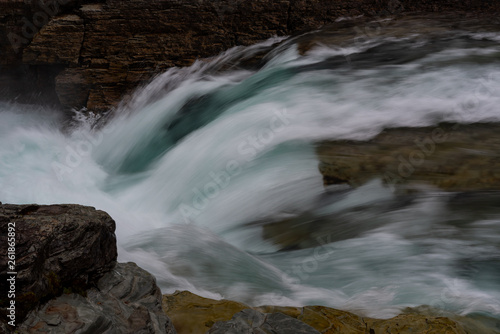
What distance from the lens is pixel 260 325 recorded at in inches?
114

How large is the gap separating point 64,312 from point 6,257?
0.41 meters

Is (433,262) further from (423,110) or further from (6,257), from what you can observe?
(6,257)

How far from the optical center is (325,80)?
6770mm

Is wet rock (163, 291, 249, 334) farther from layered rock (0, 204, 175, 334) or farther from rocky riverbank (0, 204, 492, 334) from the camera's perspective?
layered rock (0, 204, 175, 334)

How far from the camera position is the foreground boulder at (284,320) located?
2.87 metres

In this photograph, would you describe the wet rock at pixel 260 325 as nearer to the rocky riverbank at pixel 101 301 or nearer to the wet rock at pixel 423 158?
the rocky riverbank at pixel 101 301

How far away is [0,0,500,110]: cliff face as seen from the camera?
28.7 ft

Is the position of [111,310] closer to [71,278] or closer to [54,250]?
[71,278]

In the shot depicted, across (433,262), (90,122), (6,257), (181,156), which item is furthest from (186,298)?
(90,122)

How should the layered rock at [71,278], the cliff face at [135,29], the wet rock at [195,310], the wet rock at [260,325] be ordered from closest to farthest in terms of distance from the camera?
the layered rock at [71,278] → the wet rock at [260,325] → the wet rock at [195,310] → the cliff face at [135,29]

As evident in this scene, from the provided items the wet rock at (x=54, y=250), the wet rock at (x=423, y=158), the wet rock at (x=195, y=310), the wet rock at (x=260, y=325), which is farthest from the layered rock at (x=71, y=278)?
the wet rock at (x=423, y=158)

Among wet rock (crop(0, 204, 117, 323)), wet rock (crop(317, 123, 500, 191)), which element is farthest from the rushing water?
wet rock (crop(0, 204, 117, 323))

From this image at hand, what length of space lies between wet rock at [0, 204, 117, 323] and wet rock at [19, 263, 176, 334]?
0.20 ft

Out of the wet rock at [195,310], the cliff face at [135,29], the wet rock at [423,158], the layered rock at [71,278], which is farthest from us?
the cliff face at [135,29]
